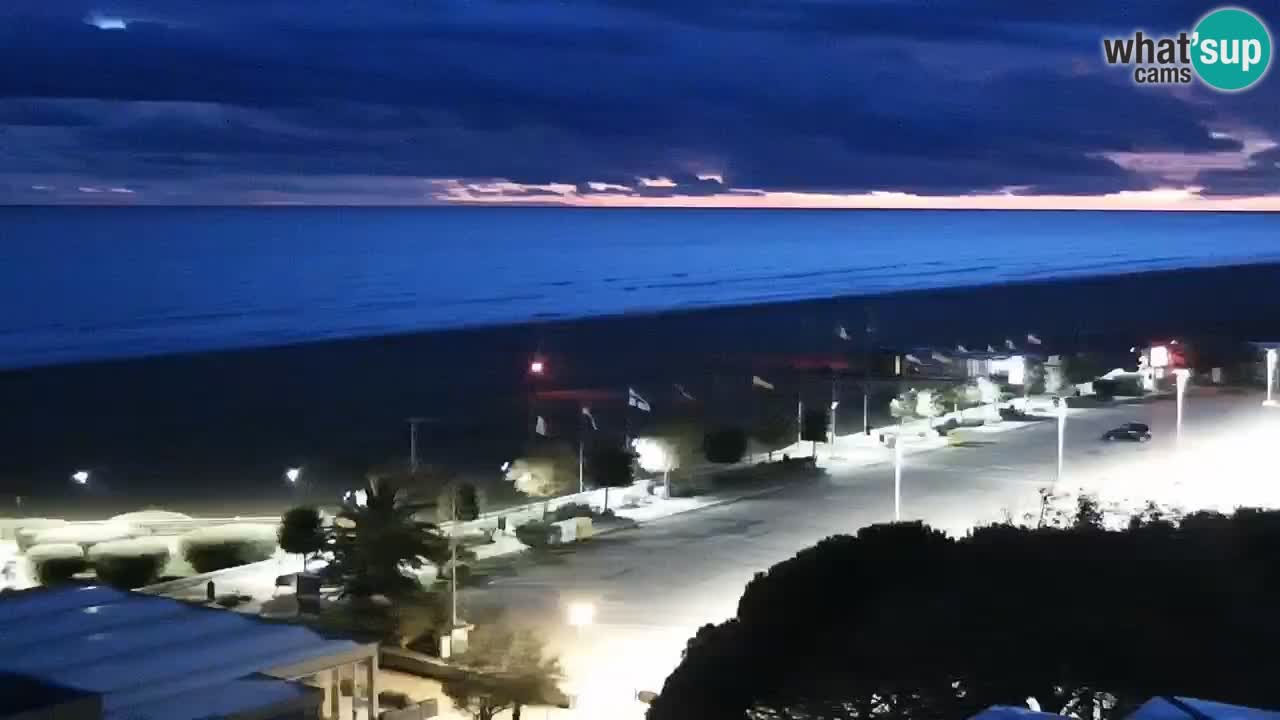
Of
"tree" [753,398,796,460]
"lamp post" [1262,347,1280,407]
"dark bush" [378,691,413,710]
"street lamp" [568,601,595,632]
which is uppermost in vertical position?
"lamp post" [1262,347,1280,407]

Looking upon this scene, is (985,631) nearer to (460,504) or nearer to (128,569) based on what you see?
(128,569)

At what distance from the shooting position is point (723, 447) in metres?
31.7

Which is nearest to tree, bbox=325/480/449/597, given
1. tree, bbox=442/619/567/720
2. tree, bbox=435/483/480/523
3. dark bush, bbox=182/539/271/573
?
tree, bbox=442/619/567/720

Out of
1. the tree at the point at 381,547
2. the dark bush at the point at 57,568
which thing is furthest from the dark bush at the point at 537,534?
the dark bush at the point at 57,568

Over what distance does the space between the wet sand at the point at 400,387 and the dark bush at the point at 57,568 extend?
11.8m

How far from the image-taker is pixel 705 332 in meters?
87.8

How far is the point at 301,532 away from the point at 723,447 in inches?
494

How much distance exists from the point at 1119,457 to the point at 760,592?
810 inches

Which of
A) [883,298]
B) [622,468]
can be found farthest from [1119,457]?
[883,298]

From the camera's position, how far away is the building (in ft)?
38.5

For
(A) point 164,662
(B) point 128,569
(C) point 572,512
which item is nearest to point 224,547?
(B) point 128,569

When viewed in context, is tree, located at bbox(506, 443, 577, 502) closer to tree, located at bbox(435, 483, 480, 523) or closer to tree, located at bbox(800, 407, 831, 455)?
tree, located at bbox(435, 483, 480, 523)

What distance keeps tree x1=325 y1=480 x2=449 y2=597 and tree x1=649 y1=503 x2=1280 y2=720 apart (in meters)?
6.49

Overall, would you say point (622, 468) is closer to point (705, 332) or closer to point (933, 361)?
point (933, 361)
